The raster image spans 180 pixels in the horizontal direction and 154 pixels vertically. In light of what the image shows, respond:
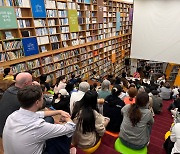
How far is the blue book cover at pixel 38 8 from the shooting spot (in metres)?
4.48

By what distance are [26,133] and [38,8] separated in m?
4.37

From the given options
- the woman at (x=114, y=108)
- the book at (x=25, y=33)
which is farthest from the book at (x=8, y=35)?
the woman at (x=114, y=108)

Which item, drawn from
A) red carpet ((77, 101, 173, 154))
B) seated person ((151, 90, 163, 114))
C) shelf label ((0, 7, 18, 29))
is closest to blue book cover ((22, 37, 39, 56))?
shelf label ((0, 7, 18, 29))

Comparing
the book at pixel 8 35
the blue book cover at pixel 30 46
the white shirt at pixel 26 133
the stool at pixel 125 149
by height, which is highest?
the book at pixel 8 35

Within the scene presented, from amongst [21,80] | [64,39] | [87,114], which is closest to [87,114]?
[87,114]

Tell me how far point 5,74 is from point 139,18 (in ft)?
24.5

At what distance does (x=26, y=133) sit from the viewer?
1.20 meters

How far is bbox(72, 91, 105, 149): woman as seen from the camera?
1905mm

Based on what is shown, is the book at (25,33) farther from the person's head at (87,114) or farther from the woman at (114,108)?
the person's head at (87,114)

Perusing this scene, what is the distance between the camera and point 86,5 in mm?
6590

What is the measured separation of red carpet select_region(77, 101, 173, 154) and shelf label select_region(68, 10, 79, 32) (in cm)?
431

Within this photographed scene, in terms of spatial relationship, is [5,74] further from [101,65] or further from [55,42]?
[101,65]

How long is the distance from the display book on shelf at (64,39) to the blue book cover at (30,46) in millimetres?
104

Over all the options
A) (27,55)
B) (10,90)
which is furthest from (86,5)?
(10,90)
